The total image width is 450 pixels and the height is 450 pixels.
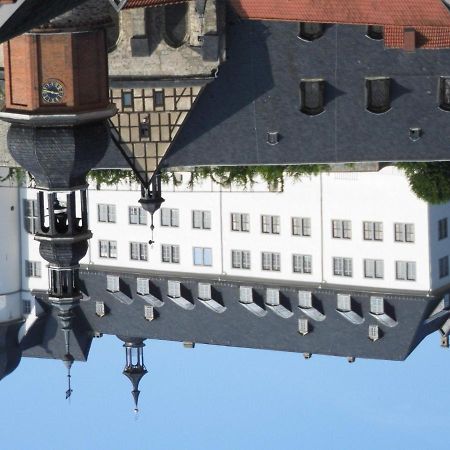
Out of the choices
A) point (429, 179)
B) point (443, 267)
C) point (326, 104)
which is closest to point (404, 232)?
point (443, 267)

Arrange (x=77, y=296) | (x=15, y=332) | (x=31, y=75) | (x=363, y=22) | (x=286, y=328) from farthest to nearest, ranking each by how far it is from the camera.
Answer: (x=15, y=332) → (x=286, y=328) → (x=363, y=22) → (x=77, y=296) → (x=31, y=75)

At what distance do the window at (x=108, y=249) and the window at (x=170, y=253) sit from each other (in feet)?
7.41

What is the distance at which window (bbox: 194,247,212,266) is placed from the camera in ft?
416

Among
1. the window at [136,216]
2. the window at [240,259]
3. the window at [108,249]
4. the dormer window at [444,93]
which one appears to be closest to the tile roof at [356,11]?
the dormer window at [444,93]

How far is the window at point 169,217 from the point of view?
128500 millimetres

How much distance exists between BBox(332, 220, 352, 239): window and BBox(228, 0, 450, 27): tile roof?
72.7 feet

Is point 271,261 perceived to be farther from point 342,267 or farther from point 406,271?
point 406,271

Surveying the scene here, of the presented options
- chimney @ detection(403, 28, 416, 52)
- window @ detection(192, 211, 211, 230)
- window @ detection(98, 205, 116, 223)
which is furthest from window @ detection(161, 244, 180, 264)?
chimney @ detection(403, 28, 416, 52)

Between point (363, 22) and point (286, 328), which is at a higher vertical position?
point (363, 22)

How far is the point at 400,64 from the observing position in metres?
104

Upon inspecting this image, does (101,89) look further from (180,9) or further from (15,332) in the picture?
(15,332)

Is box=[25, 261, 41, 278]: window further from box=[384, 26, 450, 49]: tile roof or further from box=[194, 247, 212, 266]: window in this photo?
box=[384, 26, 450, 49]: tile roof

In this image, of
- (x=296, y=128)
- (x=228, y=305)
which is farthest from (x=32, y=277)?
(x=296, y=128)

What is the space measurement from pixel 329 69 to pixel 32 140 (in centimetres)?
3458
